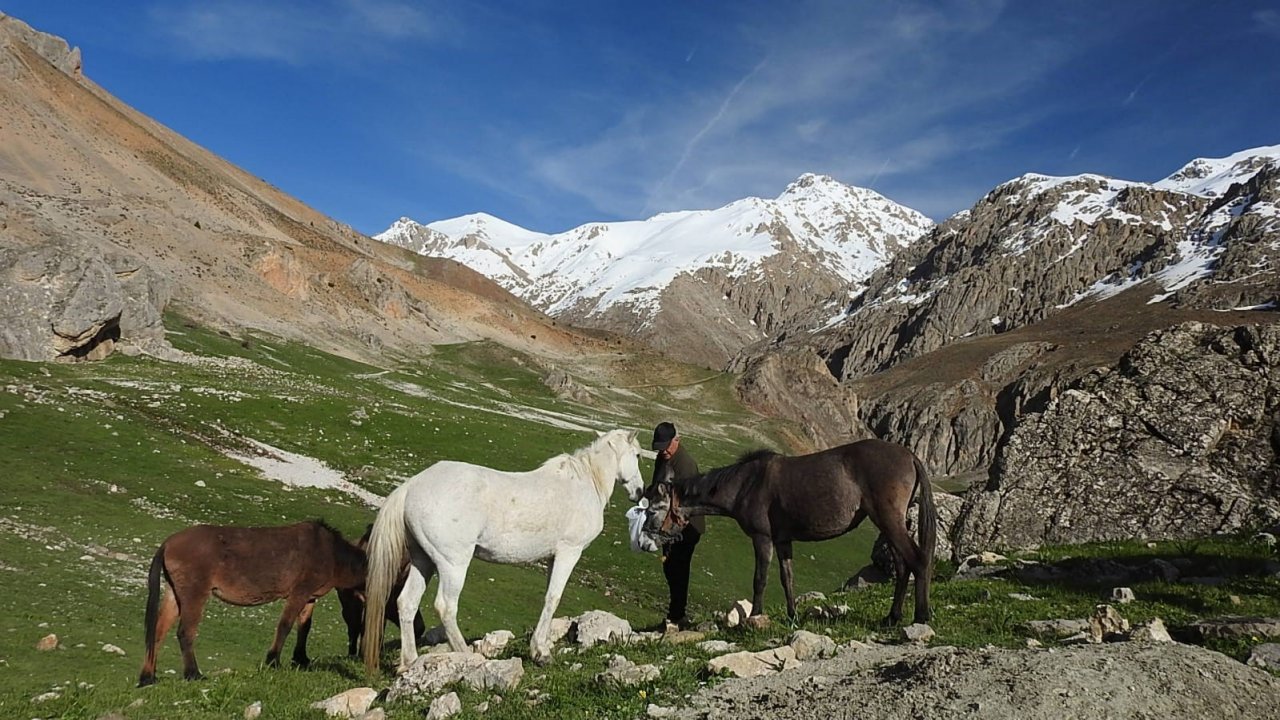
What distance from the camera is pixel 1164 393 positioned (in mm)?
20125

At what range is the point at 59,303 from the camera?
4288 centimetres

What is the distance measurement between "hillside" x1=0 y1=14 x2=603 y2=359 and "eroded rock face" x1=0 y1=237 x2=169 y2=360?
7 centimetres

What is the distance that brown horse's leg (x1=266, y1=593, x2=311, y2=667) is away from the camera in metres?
11.3

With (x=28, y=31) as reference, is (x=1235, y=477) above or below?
below

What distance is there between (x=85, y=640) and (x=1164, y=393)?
2572 cm

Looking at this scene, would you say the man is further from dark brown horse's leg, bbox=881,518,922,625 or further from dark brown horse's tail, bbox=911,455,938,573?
A: dark brown horse's tail, bbox=911,455,938,573

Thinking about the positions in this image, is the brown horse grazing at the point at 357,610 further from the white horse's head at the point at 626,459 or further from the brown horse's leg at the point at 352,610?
the white horse's head at the point at 626,459

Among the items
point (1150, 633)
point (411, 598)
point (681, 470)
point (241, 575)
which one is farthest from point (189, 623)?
point (1150, 633)

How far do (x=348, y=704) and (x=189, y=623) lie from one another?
408cm

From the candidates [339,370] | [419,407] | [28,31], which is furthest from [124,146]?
[419,407]

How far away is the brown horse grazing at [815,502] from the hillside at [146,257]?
146ft

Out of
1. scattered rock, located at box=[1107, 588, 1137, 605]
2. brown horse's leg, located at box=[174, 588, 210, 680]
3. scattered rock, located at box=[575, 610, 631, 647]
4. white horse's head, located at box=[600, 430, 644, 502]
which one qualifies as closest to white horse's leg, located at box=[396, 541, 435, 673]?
scattered rock, located at box=[575, 610, 631, 647]

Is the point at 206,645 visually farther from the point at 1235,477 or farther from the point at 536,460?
the point at 536,460

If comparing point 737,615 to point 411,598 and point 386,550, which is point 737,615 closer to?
point 411,598
